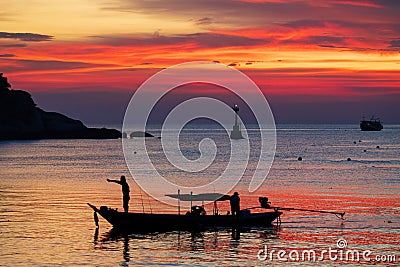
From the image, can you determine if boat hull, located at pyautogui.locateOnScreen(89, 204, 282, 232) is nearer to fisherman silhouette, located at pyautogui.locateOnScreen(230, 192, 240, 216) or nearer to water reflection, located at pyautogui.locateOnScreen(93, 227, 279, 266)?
fisherman silhouette, located at pyautogui.locateOnScreen(230, 192, 240, 216)

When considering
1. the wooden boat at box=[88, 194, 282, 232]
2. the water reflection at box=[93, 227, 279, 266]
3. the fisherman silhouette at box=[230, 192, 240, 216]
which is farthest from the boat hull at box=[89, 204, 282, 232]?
the water reflection at box=[93, 227, 279, 266]

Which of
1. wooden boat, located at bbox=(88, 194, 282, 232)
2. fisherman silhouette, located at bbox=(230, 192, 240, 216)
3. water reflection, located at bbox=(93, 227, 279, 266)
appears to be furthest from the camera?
fisherman silhouette, located at bbox=(230, 192, 240, 216)

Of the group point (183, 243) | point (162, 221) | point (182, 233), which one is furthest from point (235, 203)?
point (183, 243)

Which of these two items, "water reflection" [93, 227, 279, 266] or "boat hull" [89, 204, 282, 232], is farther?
"boat hull" [89, 204, 282, 232]

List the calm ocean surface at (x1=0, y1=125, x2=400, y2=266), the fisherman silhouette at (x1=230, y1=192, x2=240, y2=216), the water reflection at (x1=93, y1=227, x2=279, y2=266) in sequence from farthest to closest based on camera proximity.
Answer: the fisherman silhouette at (x1=230, y1=192, x2=240, y2=216), the water reflection at (x1=93, y1=227, x2=279, y2=266), the calm ocean surface at (x1=0, y1=125, x2=400, y2=266)

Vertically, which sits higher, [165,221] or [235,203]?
[235,203]

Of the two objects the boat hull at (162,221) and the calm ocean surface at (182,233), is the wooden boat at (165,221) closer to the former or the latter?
the boat hull at (162,221)

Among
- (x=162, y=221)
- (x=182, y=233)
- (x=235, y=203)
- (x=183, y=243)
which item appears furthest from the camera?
(x=235, y=203)

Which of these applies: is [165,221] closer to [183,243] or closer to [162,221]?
[162,221]

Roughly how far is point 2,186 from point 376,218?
35470 mm

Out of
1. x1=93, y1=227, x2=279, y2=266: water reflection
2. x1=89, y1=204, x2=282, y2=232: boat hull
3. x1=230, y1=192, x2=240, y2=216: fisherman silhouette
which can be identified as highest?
x1=230, y1=192, x2=240, y2=216: fisherman silhouette

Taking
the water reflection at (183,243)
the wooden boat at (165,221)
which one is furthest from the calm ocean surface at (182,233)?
the wooden boat at (165,221)

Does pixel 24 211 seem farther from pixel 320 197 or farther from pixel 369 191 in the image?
pixel 369 191

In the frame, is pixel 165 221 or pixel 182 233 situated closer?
pixel 182 233
